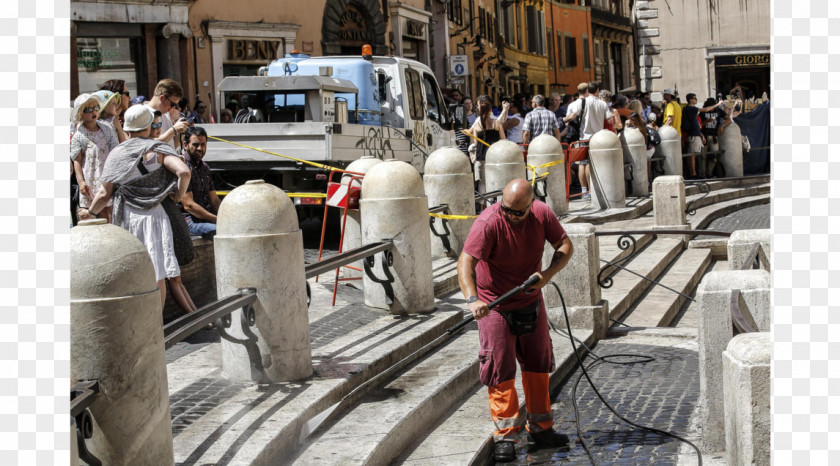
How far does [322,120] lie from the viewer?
46.6 ft

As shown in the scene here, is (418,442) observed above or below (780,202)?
below

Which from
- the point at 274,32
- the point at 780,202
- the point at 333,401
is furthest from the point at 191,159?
the point at 274,32

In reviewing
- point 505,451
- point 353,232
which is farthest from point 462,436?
point 353,232

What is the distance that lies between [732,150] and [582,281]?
13719mm

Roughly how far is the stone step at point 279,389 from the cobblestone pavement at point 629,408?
3.41ft

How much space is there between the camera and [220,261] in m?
6.25

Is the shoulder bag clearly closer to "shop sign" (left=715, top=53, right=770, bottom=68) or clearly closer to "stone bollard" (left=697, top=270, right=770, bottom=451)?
"stone bollard" (left=697, top=270, right=770, bottom=451)

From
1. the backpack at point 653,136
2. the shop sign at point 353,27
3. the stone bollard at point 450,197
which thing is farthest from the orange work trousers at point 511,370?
the shop sign at point 353,27

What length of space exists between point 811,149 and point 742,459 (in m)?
1.42

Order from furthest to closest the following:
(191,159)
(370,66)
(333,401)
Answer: (370,66), (191,159), (333,401)

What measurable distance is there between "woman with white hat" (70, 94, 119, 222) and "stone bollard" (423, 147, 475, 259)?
11.3 feet

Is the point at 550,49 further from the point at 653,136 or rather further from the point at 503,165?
the point at 503,165

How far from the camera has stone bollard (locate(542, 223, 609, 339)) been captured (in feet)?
29.2

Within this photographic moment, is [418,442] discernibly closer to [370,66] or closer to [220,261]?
[220,261]
